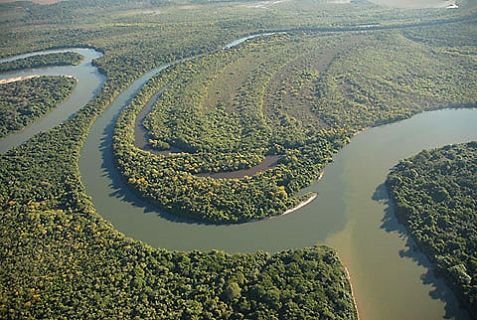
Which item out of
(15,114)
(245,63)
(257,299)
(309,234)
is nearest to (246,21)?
(245,63)

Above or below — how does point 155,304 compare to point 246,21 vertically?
below

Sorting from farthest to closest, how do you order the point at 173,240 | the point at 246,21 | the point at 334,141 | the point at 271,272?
1. the point at 246,21
2. the point at 334,141
3. the point at 173,240
4. the point at 271,272

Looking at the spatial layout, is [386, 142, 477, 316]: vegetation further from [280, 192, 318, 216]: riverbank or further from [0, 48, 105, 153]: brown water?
[0, 48, 105, 153]: brown water

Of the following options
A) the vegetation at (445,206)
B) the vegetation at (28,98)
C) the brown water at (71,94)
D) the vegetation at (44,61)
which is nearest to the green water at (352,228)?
the vegetation at (445,206)

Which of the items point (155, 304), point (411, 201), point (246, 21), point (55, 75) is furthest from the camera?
point (246, 21)

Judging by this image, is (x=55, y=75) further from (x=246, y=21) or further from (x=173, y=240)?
(x=173, y=240)

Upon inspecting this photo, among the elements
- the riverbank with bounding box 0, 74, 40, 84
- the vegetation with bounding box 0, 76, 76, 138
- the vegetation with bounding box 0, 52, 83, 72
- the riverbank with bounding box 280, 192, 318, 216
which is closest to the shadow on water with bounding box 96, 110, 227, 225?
the riverbank with bounding box 280, 192, 318, 216

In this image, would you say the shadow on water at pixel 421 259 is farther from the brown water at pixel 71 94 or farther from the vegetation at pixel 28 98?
the vegetation at pixel 28 98
